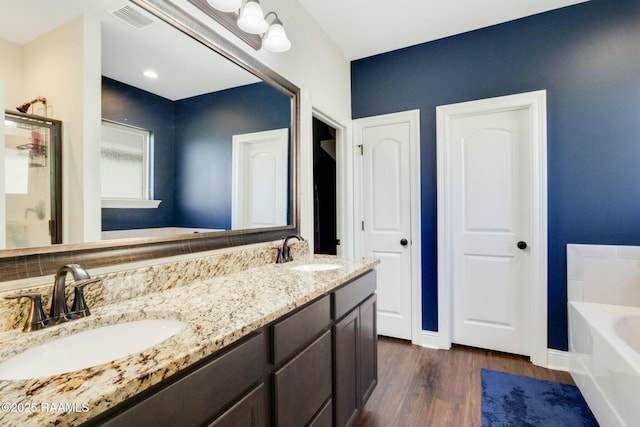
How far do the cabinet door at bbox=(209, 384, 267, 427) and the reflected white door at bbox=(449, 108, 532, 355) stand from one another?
2240 millimetres

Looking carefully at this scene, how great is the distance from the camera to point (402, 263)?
2.88 metres

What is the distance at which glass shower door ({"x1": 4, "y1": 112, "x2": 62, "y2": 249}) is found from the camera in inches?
34.3

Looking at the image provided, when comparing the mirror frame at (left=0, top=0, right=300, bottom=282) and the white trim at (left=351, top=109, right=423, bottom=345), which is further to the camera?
the white trim at (left=351, top=109, right=423, bottom=345)

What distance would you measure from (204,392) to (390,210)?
243 centimetres

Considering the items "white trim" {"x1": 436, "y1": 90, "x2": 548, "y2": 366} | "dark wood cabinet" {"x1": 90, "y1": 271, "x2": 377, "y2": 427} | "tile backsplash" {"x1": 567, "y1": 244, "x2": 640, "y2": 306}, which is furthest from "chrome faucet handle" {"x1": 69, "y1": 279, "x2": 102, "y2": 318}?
"tile backsplash" {"x1": 567, "y1": 244, "x2": 640, "y2": 306}

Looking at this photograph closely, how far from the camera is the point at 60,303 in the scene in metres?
0.85

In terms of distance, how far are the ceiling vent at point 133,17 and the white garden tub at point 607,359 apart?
8.02 ft

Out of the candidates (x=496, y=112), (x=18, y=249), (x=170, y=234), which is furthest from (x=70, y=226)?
(x=496, y=112)

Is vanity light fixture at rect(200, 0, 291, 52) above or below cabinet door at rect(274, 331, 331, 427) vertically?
above

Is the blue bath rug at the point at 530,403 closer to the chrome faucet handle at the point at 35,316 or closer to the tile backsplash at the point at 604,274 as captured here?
the tile backsplash at the point at 604,274

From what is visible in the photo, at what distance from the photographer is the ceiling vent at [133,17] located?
1117 mm

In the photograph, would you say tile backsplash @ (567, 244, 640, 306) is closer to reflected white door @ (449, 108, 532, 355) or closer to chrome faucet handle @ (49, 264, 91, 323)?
reflected white door @ (449, 108, 532, 355)

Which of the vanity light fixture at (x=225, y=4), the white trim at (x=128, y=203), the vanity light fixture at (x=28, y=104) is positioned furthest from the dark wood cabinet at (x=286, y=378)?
the vanity light fixture at (x=225, y=4)

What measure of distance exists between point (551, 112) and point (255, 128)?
223 cm
